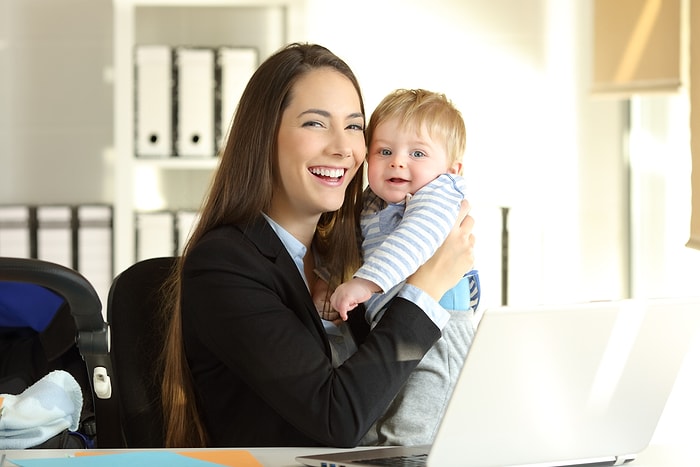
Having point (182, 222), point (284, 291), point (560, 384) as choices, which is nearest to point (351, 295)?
point (284, 291)

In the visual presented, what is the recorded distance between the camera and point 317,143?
1711 millimetres

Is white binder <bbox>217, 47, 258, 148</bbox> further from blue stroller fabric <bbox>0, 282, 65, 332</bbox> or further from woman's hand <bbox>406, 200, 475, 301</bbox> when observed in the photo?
woman's hand <bbox>406, 200, 475, 301</bbox>

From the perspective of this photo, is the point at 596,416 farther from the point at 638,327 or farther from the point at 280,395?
the point at 280,395

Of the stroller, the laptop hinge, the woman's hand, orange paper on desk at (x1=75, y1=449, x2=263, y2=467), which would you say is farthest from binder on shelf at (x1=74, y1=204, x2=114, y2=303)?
the laptop hinge

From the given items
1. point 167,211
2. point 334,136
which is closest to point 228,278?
point 334,136

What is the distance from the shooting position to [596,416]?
4.22 feet

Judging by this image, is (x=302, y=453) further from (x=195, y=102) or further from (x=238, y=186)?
(x=195, y=102)

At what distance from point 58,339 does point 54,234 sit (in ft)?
6.32

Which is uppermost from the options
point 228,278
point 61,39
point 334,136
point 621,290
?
point 61,39

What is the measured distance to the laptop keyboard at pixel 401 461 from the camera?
4.15ft

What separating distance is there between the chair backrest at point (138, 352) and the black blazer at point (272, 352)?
3.7 inches

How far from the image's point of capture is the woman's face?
67.4 inches

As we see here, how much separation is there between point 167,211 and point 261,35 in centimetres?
84

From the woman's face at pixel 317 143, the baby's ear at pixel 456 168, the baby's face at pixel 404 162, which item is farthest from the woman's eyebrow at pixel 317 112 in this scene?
the baby's ear at pixel 456 168
